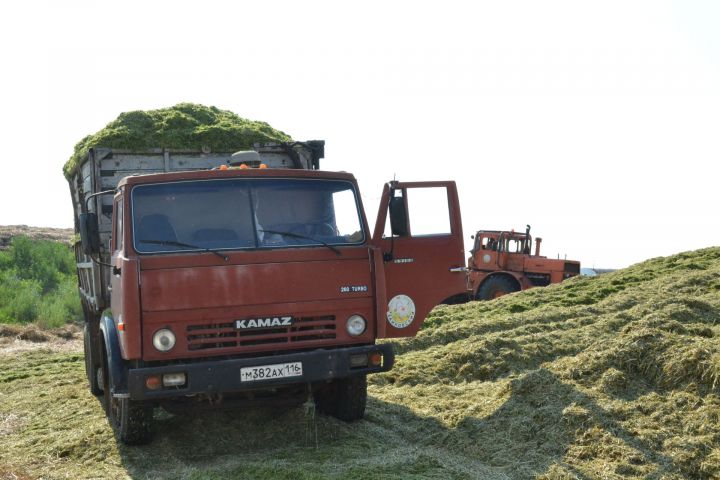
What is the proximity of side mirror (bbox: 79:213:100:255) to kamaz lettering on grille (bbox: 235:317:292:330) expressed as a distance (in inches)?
67.6

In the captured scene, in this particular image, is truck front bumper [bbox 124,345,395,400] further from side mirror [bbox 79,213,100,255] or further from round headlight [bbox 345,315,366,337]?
side mirror [bbox 79,213,100,255]

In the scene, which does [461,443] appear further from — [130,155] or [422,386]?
[130,155]

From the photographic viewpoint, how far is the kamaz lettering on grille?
22.6ft

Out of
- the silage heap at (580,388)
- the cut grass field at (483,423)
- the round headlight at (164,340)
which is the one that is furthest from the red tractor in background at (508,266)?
the round headlight at (164,340)

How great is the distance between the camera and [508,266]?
22.6m

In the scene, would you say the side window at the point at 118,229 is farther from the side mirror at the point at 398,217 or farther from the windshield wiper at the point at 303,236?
the side mirror at the point at 398,217

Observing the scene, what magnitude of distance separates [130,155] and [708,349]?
6726mm

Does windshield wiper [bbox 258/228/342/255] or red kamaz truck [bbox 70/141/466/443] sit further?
windshield wiper [bbox 258/228/342/255]

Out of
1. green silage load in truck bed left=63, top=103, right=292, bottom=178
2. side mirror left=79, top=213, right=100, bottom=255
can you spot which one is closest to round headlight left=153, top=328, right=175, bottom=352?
side mirror left=79, top=213, right=100, bottom=255

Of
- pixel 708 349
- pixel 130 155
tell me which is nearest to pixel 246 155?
pixel 130 155

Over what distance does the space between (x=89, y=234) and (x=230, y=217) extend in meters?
1.42

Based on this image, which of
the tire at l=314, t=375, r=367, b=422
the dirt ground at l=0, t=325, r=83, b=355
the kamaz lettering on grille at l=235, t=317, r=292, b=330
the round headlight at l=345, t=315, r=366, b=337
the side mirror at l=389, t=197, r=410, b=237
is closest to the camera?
the kamaz lettering on grille at l=235, t=317, r=292, b=330

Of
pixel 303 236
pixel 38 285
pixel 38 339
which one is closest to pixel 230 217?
pixel 303 236

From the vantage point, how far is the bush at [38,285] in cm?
2175
